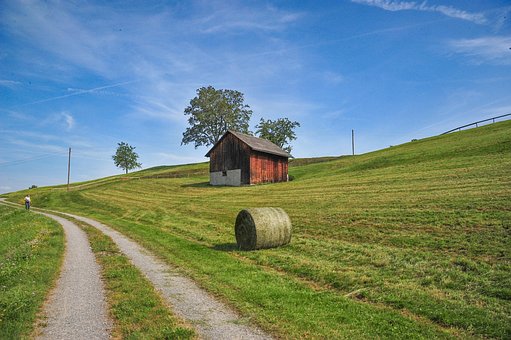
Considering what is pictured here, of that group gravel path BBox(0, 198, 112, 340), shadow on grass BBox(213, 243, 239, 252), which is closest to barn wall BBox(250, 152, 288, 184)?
shadow on grass BBox(213, 243, 239, 252)

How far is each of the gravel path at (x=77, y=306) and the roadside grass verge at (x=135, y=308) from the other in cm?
26

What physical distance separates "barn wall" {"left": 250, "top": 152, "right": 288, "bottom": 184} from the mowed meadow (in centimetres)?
2094

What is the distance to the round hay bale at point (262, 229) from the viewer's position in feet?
48.9

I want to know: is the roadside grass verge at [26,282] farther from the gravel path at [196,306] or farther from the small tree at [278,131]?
the small tree at [278,131]

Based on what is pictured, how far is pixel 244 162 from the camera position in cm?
4869

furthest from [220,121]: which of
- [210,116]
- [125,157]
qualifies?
[125,157]

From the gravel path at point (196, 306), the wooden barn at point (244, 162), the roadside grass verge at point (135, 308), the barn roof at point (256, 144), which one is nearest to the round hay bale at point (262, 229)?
the gravel path at point (196, 306)

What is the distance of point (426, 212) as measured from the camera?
16.7m

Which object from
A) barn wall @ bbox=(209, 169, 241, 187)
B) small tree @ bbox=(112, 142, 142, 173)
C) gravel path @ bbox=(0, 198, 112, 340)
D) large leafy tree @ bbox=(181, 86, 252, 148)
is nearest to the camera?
gravel path @ bbox=(0, 198, 112, 340)

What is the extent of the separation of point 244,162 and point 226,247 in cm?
3270

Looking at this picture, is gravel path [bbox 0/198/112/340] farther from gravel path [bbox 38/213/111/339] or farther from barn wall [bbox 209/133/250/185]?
barn wall [bbox 209/133/250/185]

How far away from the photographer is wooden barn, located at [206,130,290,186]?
48.4 metres

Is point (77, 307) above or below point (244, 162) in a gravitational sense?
below

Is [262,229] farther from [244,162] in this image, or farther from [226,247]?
[244,162]
